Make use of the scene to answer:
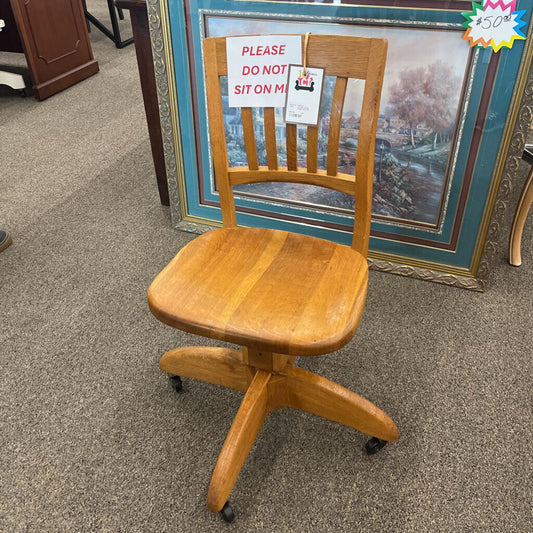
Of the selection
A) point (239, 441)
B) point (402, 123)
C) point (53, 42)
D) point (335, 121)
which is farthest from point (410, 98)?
point (53, 42)

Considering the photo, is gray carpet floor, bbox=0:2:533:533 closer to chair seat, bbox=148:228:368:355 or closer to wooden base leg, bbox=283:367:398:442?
wooden base leg, bbox=283:367:398:442

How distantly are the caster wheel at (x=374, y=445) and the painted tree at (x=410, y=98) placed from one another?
921mm

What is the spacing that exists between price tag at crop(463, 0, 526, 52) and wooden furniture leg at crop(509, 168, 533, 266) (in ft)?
1.91

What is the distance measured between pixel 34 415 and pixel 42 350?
0.25 m

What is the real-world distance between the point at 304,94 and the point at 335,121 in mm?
96

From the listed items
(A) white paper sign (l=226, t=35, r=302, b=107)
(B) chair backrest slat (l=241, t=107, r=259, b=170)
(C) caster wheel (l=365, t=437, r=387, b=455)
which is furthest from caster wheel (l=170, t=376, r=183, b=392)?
(A) white paper sign (l=226, t=35, r=302, b=107)

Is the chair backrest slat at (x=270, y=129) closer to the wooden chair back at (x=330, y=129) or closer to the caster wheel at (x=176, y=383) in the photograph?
the wooden chair back at (x=330, y=129)

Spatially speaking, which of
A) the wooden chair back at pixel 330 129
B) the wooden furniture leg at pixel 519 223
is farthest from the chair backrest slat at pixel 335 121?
the wooden furniture leg at pixel 519 223

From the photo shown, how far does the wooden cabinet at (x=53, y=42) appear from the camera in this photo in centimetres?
314

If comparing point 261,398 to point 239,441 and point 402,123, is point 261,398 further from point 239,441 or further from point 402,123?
point 402,123

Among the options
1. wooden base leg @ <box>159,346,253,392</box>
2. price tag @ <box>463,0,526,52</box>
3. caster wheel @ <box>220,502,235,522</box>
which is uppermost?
price tag @ <box>463,0,526,52</box>

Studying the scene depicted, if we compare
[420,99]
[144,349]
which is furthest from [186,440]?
[420,99]

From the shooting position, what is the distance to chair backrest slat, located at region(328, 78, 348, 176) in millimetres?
1158

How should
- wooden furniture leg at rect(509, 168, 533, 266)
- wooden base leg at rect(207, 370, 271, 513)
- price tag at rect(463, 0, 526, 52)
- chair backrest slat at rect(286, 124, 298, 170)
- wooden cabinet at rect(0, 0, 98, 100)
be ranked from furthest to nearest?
wooden cabinet at rect(0, 0, 98, 100) < wooden furniture leg at rect(509, 168, 533, 266) < price tag at rect(463, 0, 526, 52) < chair backrest slat at rect(286, 124, 298, 170) < wooden base leg at rect(207, 370, 271, 513)
